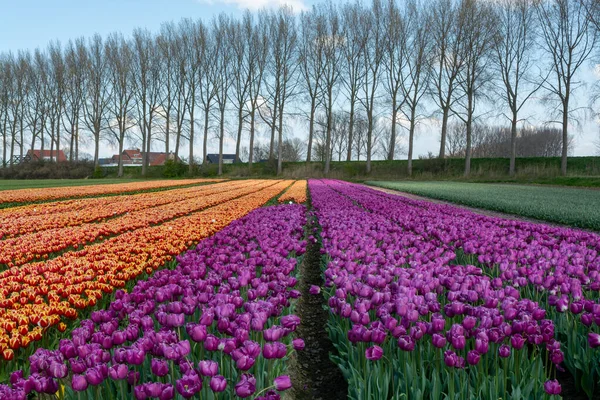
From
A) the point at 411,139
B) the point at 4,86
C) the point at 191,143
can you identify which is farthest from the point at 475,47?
the point at 4,86

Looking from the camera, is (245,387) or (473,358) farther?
(473,358)

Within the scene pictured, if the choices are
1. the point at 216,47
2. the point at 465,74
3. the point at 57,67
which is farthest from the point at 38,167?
the point at 465,74

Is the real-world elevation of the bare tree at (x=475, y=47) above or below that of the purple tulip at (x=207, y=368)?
above

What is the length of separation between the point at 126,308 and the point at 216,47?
39807 millimetres

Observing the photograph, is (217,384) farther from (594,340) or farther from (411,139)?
(411,139)

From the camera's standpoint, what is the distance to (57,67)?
4388 centimetres

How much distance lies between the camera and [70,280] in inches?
127

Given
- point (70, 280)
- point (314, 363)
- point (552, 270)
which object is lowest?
point (314, 363)

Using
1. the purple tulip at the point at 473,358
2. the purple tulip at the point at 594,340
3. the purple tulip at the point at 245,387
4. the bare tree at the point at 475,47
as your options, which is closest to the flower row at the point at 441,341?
the purple tulip at the point at 473,358

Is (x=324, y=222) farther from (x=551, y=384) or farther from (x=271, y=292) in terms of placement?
(x=551, y=384)

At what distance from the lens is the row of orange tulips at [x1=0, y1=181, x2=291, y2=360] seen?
2.35 m

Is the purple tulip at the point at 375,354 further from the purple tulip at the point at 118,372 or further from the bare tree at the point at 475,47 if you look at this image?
the bare tree at the point at 475,47

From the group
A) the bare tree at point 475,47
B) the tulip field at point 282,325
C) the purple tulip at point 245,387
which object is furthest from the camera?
the bare tree at point 475,47

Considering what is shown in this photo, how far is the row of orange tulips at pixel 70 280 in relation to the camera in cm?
235
